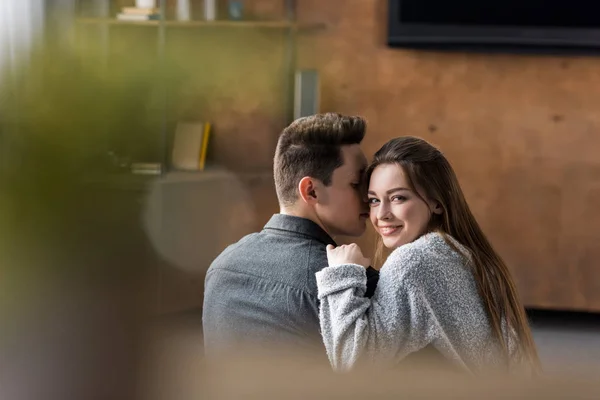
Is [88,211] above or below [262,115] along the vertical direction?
above

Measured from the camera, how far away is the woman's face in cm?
133

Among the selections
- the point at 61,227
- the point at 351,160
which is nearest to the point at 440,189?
the point at 351,160

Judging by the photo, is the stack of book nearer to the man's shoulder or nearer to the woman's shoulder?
the man's shoulder

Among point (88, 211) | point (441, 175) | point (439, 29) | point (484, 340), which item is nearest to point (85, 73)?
point (88, 211)

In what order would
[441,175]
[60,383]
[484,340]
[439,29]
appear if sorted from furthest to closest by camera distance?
[439,29]
[441,175]
[484,340]
[60,383]

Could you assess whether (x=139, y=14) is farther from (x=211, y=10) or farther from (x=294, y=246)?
(x=294, y=246)

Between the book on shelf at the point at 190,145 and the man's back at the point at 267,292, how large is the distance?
2602 mm

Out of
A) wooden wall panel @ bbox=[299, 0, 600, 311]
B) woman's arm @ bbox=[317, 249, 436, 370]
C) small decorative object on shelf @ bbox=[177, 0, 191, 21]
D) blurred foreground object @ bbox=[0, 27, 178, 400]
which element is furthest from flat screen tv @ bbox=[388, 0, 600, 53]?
blurred foreground object @ bbox=[0, 27, 178, 400]

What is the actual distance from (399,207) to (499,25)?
2631 mm

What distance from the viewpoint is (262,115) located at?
407 centimetres

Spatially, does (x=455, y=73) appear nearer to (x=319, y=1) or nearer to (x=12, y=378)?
(x=319, y=1)

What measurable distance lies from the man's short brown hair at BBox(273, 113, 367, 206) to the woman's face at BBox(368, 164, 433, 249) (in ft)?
0.31

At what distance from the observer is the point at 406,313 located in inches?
44.1

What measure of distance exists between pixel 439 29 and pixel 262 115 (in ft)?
2.83
